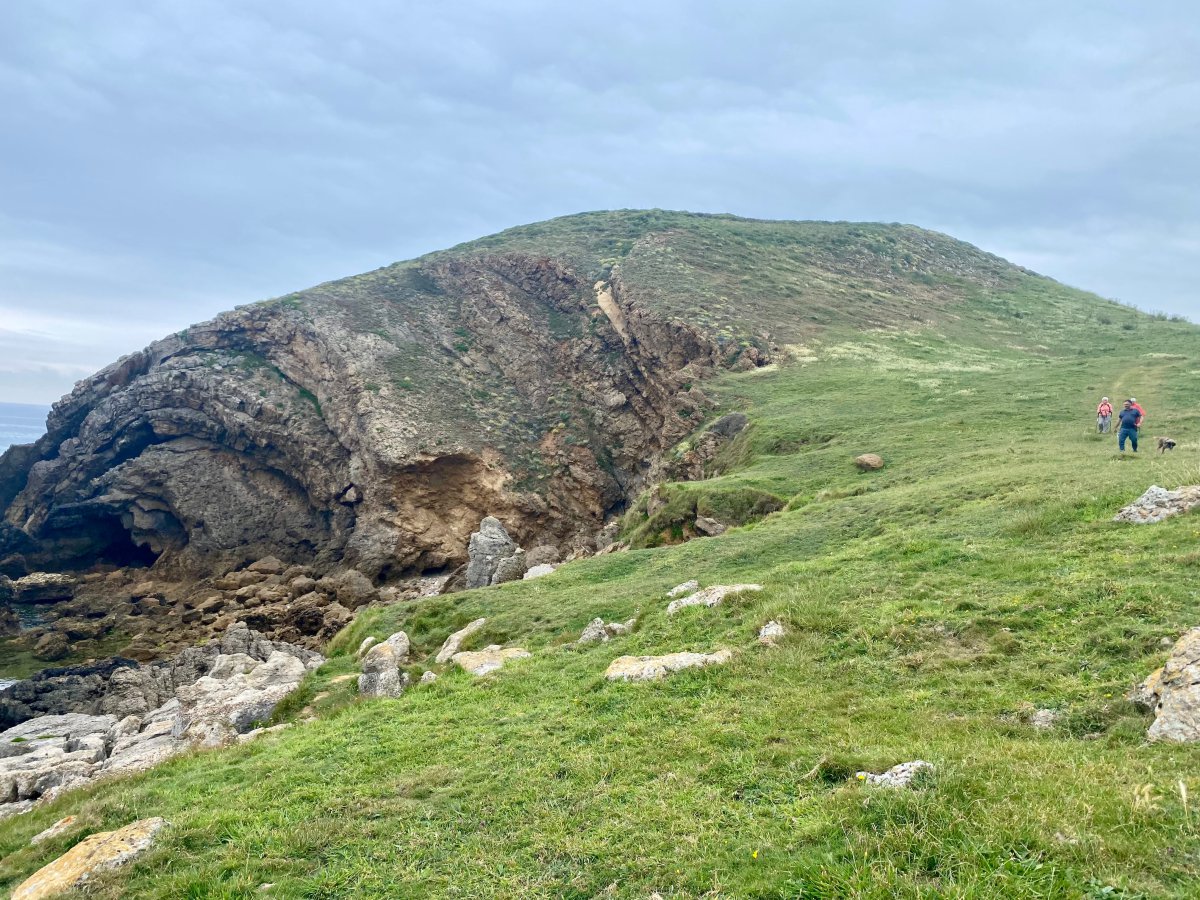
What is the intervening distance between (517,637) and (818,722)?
959cm

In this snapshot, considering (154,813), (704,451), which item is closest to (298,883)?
(154,813)

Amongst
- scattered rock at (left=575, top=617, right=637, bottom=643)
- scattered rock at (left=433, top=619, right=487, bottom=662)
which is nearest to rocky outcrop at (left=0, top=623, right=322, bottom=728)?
scattered rock at (left=433, top=619, right=487, bottom=662)

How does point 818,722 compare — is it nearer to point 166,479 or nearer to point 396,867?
point 396,867

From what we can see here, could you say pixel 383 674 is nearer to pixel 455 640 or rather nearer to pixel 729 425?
pixel 455 640

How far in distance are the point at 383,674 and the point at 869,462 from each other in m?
18.7

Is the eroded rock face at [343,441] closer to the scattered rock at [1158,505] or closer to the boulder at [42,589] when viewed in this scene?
the boulder at [42,589]

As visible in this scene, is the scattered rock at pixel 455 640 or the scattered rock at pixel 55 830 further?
the scattered rock at pixel 455 640

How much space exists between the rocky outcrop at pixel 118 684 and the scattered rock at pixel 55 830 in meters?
16.0

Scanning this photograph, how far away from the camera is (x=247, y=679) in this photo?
21.5 metres

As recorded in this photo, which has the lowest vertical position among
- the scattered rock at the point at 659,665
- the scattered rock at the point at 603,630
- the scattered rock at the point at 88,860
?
A: the scattered rock at the point at 88,860

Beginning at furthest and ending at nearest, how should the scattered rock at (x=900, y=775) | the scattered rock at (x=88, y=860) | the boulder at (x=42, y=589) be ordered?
the boulder at (x=42, y=589) → the scattered rock at (x=88, y=860) → the scattered rock at (x=900, y=775)

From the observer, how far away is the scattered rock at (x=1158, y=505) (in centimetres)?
1241

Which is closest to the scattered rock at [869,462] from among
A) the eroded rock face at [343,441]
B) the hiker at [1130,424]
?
→ the hiker at [1130,424]

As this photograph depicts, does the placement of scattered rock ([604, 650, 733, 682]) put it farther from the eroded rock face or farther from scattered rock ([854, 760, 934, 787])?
the eroded rock face
